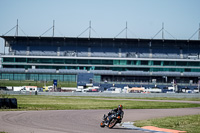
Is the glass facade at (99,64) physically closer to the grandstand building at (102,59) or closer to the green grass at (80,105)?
the grandstand building at (102,59)

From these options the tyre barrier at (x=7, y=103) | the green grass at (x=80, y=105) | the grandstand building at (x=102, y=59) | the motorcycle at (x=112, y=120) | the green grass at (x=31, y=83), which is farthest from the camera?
the grandstand building at (x=102, y=59)

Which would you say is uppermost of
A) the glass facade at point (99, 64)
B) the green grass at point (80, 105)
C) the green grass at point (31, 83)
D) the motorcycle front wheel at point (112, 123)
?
the glass facade at point (99, 64)

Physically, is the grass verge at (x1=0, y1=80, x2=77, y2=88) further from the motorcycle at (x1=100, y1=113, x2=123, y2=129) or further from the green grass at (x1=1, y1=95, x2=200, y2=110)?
the motorcycle at (x1=100, y1=113, x2=123, y2=129)

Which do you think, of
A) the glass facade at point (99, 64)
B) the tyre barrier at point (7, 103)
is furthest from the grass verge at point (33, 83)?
the tyre barrier at point (7, 103)

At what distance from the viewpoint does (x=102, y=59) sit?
128 metres

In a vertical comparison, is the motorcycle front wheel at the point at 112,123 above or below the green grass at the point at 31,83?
below

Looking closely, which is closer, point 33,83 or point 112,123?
point 112,123

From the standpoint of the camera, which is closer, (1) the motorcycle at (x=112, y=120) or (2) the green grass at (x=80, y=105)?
(1) the motorcycle at (x=112, y=120)

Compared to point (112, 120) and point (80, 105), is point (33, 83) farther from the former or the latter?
point (112, 120)

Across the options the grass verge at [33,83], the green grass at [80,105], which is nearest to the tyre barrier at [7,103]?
the green grass at [80,105]

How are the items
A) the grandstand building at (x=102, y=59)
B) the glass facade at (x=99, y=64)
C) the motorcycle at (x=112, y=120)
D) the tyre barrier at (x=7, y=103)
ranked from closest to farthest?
1. the motorcycle at (x=112, y=120)
2. the tyre barrier at (x=7, y=103)
3. the grandstand building at (x=102, y=59)
4. the glass facade at (x=99, y=64)

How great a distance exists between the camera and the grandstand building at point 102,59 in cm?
12438

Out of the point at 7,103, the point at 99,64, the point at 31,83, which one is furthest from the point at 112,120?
the point at 99,64

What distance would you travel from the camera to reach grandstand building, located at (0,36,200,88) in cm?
12438
